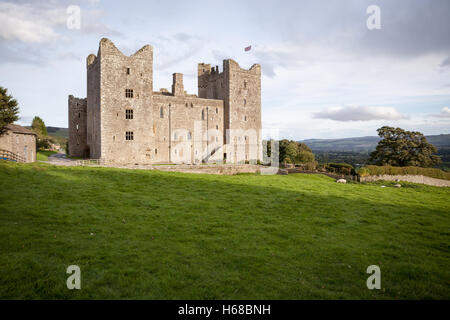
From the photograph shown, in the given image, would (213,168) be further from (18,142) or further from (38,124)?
(38,124)

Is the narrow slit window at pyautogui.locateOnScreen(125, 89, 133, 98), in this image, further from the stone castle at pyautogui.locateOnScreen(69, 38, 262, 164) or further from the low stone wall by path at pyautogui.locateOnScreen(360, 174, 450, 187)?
the low stone wall by path at pyautogui.locateOnScreen(360, 174, 450, 187)

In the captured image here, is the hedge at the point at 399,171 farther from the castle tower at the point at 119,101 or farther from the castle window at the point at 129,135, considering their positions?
the castle window at the point at 129,135

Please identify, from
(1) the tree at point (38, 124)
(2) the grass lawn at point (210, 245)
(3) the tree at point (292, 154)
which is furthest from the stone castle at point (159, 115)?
(1) the tree at point (38, 124)

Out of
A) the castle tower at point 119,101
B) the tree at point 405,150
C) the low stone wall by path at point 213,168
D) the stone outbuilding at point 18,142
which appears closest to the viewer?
the low stone wall by path at point 213,168

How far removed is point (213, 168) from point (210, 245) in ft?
77.3

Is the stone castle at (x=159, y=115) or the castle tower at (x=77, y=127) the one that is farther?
the castle tower at (x=77, y=127)

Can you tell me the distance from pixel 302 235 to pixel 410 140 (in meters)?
50.1

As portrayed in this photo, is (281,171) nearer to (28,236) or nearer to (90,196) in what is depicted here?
(90,196)

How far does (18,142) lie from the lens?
1286 inches

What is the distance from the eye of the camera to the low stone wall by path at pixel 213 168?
2916 centimetres

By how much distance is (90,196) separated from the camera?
1355cm

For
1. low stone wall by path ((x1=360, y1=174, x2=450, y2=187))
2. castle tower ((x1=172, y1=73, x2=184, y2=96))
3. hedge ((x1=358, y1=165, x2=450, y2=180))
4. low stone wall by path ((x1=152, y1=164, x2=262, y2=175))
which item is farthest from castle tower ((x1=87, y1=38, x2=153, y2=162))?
low stone wall by path ((x1=360, y1=174, x2=450, y2=187))

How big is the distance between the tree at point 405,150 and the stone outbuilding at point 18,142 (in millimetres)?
53047
